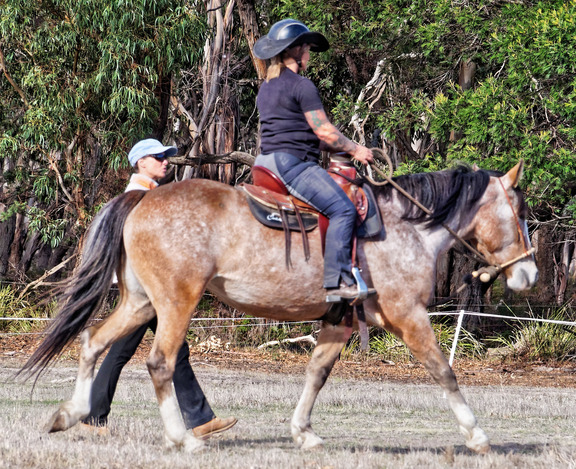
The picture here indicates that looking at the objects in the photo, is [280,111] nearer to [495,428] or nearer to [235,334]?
[495,428]

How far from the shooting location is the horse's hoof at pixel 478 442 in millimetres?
6523

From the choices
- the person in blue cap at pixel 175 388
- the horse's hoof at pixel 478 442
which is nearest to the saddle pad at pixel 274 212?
the person in blue cap at pixel 175 388

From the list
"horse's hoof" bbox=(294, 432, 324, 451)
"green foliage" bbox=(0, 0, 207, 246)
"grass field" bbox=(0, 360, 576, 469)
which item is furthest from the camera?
"green foliage" bbox=(0, 0, 207, 246)

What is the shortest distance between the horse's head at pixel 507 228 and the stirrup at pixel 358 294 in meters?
1.35

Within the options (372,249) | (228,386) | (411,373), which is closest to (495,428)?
(372,249)

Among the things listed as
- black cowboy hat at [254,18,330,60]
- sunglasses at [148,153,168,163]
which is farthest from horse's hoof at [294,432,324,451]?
black cowboy hat at [254,18,330,60]

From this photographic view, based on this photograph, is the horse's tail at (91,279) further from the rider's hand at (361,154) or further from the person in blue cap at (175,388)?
the rider's hand at (361,154)

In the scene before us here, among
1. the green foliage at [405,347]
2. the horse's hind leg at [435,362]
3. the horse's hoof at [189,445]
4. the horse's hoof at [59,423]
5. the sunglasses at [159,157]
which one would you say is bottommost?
the green foliage at [405,347]

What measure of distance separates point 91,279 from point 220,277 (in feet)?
3.32

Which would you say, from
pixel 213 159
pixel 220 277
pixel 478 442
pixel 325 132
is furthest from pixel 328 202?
pixel 213 159

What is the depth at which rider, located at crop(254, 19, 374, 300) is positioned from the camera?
6500 mm

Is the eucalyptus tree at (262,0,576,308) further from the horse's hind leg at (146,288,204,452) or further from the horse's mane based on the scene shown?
the horse's hind leg at (146,288,204,452)

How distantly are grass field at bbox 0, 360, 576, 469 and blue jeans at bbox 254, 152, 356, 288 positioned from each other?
4.30ft

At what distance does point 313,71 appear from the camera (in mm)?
21062
